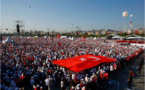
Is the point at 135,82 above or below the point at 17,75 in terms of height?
below

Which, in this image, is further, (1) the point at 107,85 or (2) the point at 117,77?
(2) the point at 117,77

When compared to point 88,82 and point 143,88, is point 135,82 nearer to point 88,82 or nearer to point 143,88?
point 143,88

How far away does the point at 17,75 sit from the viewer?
9781mm

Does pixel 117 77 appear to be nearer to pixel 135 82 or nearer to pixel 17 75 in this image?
pixel 135 82

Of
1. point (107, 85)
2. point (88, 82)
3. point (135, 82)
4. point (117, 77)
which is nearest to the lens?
point (88, 82)

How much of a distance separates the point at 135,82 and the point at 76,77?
5.13 m

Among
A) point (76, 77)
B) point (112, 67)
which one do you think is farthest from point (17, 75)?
point (112, 67)

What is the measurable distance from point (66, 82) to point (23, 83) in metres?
3.20

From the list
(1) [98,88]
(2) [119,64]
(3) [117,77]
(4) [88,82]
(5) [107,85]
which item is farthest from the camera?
(2) [119,64]

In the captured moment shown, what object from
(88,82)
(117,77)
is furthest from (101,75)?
(117,77)

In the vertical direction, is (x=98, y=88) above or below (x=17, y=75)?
below

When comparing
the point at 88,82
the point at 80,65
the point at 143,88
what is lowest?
the point at 143,88

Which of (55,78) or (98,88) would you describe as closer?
(98,88)

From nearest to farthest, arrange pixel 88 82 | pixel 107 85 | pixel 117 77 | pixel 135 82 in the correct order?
pixel 88 82 → pixel 107 85 → pixel 135 82 → pixel 117 77
